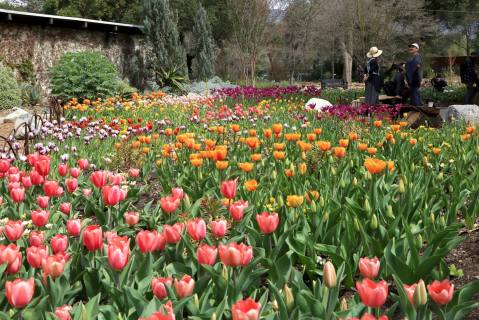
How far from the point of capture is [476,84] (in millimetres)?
14305

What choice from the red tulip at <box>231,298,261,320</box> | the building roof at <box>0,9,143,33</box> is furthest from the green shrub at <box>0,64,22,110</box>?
the red tulip at <box>231,298,261,320</box>

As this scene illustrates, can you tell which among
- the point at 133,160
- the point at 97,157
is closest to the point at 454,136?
the point at 133,160

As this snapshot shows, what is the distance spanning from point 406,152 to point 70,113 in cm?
689

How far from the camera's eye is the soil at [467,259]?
2.45 m

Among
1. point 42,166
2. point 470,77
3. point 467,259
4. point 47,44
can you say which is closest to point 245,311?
point 467,259

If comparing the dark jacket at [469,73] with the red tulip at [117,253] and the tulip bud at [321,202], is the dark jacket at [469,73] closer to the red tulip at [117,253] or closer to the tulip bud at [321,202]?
the tulip bud at [321,202]

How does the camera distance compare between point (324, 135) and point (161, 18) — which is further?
point (161, 18)

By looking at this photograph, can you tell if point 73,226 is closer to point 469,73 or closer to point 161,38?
point 469,73

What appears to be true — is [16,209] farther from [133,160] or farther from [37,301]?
[133,160]

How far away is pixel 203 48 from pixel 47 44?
306 inches

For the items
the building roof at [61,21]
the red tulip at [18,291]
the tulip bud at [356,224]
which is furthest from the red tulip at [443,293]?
the building roof at [61,21]

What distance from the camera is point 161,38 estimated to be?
21.2 m

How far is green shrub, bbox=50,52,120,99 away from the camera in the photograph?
1434cm

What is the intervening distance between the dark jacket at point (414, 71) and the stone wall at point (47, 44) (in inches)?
520
